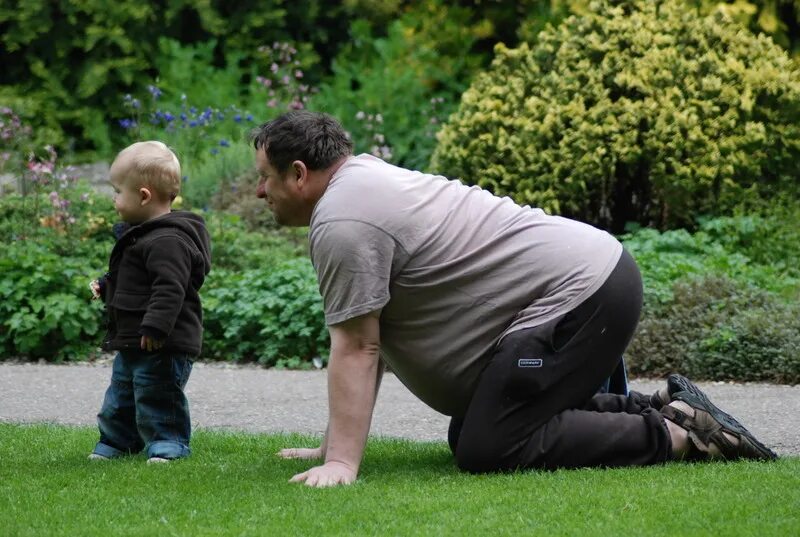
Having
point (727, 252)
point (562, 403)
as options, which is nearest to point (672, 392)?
point (562, 403)

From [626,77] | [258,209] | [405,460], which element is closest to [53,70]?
[258,209]

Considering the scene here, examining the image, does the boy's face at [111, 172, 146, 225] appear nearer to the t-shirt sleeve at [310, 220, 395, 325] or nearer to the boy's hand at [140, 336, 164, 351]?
the boy's hand at [140, 336, 164, 351]

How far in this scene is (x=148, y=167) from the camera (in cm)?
453

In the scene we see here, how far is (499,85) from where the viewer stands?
9891 millimetres

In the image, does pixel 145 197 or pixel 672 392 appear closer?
pixel 672 392

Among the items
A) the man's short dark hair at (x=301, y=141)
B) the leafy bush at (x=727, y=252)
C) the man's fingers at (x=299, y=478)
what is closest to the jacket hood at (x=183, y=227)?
the man's short dark hair at (x=301, y=141)

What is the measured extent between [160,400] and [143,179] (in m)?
0.80

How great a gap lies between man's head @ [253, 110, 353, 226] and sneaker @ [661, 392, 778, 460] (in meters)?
1.43

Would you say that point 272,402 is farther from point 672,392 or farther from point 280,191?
point 672,392

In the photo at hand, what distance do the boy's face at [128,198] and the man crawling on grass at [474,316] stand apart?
0.59m

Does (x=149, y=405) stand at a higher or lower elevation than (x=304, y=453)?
higher

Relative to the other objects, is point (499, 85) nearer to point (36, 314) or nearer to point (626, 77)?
point (626, 77)

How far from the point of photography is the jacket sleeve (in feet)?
14.3

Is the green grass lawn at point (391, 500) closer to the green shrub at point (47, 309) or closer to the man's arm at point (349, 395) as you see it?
the man's arm at point (349, 395)
